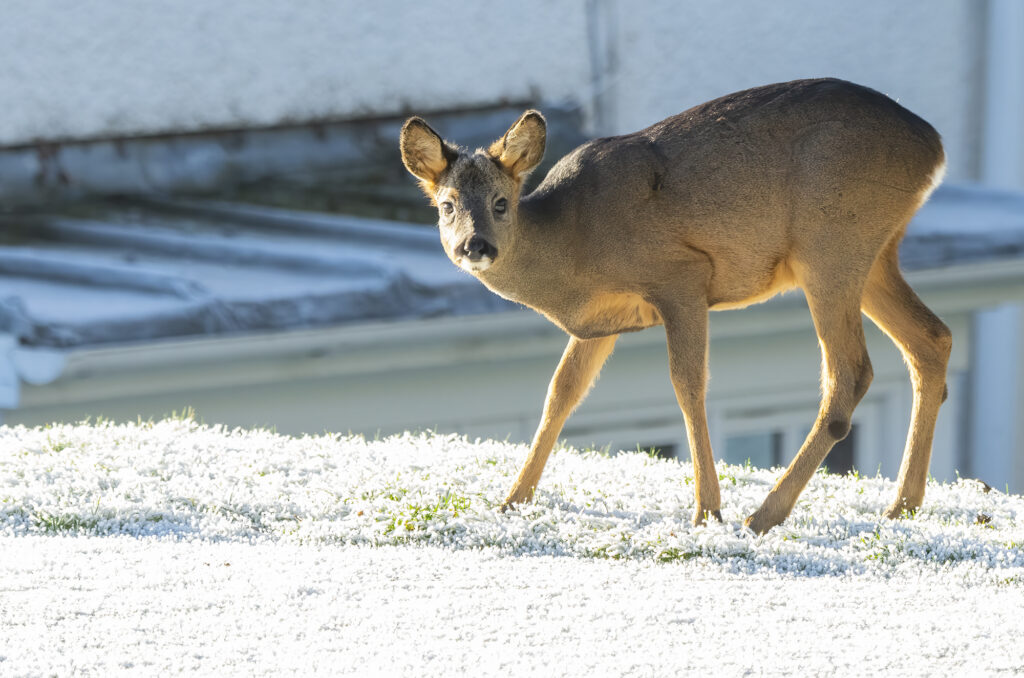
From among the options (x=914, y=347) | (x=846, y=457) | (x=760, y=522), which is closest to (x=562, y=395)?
(x=760, y=522)

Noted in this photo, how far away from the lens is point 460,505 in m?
6.06

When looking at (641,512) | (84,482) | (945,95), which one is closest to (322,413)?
(84,482)

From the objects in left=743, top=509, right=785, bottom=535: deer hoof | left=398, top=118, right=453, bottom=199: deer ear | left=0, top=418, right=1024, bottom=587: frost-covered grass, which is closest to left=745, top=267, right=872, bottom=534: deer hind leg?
left=743, top=509, right=785, bottom=535: deer hoof

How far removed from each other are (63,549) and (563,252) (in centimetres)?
214

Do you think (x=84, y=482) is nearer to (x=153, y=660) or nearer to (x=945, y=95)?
(x=153, y=660)

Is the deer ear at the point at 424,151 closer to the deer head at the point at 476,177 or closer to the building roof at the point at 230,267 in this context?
the deer head at the point at 476,177

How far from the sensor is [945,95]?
14.8 meters

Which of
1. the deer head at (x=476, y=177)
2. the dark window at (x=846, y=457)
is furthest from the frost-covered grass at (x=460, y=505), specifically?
the dark window at (x=846, y=457)

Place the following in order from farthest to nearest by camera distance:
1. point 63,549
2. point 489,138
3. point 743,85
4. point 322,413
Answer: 1. point 743,85
2. point 489,138
3. point 322,413
4. point 63,549

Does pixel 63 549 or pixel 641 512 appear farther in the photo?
pixel 641 512

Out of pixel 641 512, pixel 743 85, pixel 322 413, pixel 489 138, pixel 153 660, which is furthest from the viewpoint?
pixel 743 85

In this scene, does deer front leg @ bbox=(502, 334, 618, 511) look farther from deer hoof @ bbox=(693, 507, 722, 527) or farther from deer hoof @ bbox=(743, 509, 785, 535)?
deer hoof @ bbox=(743, 509, 785, 535)

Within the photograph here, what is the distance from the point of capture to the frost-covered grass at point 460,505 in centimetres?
556

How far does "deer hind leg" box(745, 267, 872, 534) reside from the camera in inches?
225
